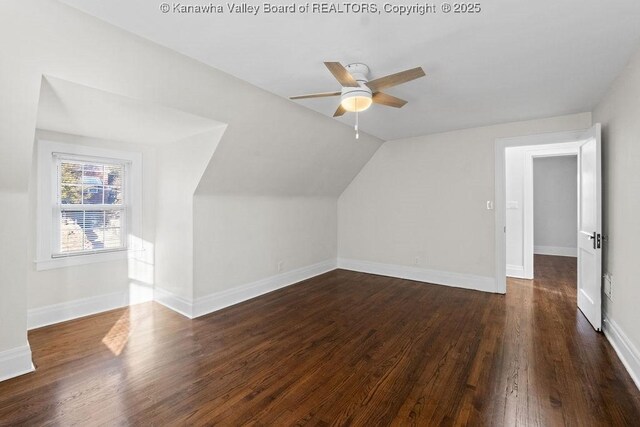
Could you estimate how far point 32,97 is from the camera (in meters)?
1.88

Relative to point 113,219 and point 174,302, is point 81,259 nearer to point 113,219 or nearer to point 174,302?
point 113,219

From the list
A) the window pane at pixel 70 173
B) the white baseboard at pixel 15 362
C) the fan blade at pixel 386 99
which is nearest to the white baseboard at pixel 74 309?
the white baseboard at pixel 15 362

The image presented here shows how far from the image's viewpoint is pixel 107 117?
268 cm

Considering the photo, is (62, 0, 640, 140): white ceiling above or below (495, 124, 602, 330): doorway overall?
above

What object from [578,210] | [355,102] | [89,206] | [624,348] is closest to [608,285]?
[624,348]

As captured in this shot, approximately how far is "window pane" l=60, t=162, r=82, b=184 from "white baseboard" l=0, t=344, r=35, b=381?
5.79 feet

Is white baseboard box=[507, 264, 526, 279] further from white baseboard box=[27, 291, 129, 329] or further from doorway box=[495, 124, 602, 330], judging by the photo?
white baseboard box=[27, 291, 129, 329]

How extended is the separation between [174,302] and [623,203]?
4.58 metres

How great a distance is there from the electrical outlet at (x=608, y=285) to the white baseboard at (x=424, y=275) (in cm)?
132

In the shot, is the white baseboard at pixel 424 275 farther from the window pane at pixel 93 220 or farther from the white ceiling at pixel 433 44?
the window pane at pixel 93 220

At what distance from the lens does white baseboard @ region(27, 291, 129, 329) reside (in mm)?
2957

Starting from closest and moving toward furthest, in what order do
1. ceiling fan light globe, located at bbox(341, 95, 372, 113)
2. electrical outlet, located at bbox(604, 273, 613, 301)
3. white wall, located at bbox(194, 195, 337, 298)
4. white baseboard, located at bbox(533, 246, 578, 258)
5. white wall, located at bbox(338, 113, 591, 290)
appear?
ceiling fan light globe, located at bbox(341, 95, 372, 113)
electrical outlet, located at bbox(604, 273, 613, 301)
white wall, located at bbox(194, 195, 337, 298)
white wall, located at bbox(338, 113, 591, 290)
white baseboard, located at bbox(533, 246, 578, 258)

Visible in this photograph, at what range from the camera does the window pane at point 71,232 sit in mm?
3178

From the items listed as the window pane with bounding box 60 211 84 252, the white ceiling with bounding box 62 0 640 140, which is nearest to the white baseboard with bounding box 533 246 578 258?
the white ceiling with bounding box 62 0 640 140
